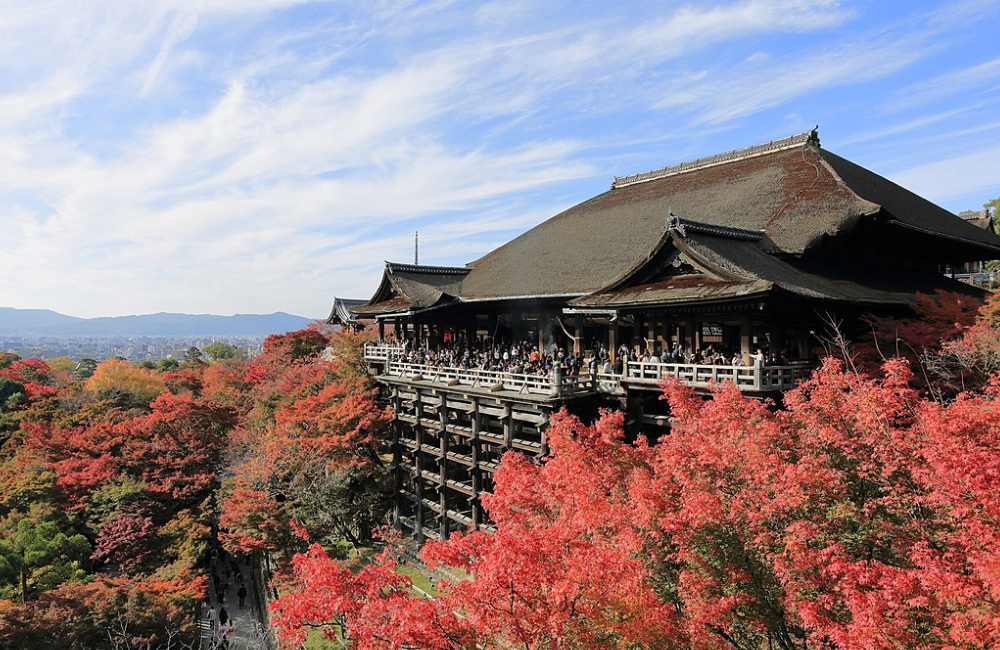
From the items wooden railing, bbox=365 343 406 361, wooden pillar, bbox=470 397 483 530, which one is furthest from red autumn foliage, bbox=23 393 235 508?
wooden pillar, bbox=470 397 483 530

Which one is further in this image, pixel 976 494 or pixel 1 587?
pixel 1 587

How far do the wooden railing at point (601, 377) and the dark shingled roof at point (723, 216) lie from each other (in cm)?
323

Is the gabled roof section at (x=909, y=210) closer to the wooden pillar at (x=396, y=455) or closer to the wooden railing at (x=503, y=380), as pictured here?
the wooden railing at (x=503, y=380)

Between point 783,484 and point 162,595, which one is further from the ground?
point 783,484

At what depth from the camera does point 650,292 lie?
16938 millimetres

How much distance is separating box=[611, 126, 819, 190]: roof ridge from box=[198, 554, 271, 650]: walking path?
1081 inches

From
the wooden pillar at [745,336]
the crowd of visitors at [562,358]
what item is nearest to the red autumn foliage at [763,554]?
the wooden pillar at [745,336]

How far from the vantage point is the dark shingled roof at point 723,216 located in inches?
765

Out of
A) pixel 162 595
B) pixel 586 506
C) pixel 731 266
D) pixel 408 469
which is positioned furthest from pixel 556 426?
pixel 162 595

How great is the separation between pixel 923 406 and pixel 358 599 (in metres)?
11.7

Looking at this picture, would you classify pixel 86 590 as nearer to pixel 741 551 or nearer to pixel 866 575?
pixel 741 551

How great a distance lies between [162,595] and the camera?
20.9 meters

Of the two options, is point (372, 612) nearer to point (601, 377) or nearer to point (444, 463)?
point (601, 377)

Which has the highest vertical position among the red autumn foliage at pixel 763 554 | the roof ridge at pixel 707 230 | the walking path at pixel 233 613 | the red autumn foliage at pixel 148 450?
the roof ridge at pixel 707 230
